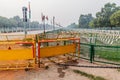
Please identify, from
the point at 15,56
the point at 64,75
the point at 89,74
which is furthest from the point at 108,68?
the point at 15,56

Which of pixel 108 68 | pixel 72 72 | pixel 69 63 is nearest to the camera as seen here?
pixel 72 72

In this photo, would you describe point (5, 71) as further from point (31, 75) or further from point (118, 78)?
point (118, 78)

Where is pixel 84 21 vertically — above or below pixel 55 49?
above

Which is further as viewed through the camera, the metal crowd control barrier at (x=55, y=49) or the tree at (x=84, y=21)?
the tree at (x=84, y=21)

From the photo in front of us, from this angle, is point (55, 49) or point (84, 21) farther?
point (84, 21)

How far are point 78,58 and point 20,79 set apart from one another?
415 cm

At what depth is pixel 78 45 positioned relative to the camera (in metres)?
11.7

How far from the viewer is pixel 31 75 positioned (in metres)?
8.64

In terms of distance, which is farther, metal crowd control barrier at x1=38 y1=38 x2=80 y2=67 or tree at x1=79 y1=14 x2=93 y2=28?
tree at x1=79 y1=14 x2=93 y2=28

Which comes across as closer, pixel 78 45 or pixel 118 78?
pixel 118 78

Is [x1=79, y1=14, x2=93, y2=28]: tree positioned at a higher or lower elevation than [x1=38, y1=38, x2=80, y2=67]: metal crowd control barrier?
higher

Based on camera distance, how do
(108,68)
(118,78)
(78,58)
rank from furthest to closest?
(78,58)
(108,68)
(118,78)

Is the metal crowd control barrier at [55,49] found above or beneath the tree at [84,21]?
beneath

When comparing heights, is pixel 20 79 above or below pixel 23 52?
below
